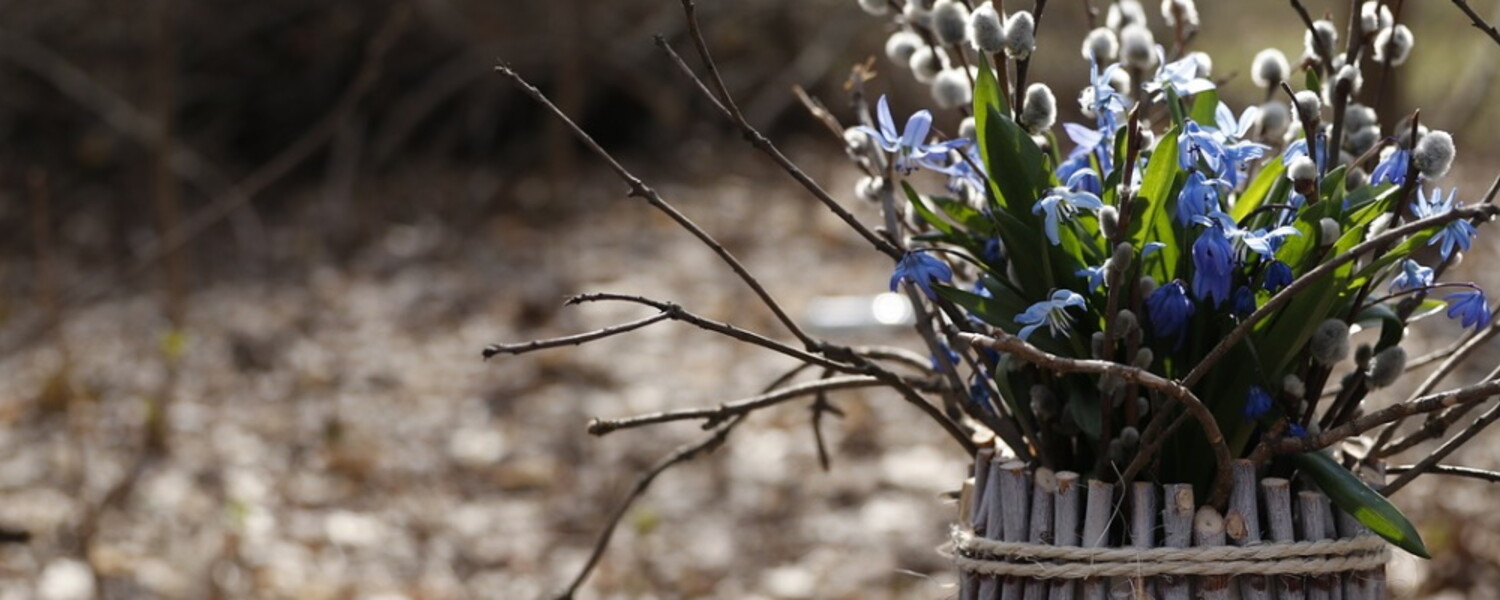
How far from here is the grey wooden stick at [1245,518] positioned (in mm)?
1030

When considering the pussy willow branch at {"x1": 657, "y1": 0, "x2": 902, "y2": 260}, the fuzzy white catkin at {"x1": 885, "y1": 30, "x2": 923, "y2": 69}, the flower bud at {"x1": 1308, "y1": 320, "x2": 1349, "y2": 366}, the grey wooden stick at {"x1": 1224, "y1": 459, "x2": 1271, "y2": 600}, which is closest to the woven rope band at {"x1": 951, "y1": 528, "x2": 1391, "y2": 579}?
the grey wooden stick at {"x1": 1224, "y1": 459, "x2": 1271, "y2": 600}

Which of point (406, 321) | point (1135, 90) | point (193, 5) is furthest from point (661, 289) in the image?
point (1135, 90)

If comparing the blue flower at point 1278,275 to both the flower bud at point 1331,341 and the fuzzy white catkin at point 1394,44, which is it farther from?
the fuzzy white catkin at point 1394,44

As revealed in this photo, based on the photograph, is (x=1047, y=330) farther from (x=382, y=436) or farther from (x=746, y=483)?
(x=382, y=436)

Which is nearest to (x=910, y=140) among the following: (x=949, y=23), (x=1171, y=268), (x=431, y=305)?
(x=949, y=23)

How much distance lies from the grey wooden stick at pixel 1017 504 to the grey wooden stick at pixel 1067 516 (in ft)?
0.09

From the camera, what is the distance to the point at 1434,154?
3.20 ft

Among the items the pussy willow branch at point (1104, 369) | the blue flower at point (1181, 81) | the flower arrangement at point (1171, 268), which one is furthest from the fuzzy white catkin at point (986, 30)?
the pussy willow branch at point (1104, 369)

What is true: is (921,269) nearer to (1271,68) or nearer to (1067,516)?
(1067,516)

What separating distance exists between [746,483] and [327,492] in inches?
33.0

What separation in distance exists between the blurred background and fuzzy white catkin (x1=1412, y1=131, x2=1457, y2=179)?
26 centimetres

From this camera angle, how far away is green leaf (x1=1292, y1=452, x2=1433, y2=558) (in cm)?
98

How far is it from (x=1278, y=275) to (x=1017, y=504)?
229 millimetres

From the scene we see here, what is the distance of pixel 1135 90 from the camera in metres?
1.32
